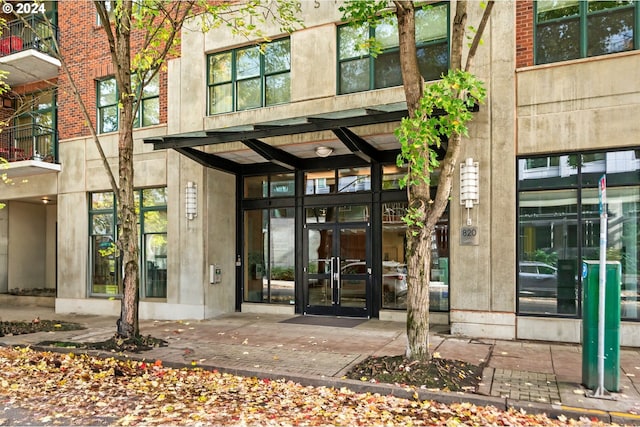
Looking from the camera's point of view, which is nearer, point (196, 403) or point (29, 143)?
point (196, 403)

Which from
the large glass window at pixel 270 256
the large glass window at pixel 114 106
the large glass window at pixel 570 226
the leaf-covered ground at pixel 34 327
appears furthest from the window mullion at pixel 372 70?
the leaf-covered ground at pixel 34 327

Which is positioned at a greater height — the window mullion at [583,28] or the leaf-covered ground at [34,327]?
the window mullion at [583,28]

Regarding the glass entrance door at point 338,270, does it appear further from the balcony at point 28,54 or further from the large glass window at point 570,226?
the balcony at point 28,54

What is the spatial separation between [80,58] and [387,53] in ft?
31.6

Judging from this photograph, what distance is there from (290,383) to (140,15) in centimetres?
693

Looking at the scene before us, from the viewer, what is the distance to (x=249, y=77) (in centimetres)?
1136

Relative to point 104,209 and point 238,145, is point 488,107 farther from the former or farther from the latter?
point 104,209

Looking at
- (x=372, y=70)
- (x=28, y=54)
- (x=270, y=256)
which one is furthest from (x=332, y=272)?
(x=28, y=54)

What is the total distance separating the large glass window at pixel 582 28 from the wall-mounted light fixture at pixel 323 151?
4560 mm

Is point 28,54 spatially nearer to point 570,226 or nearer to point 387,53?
point 387,53

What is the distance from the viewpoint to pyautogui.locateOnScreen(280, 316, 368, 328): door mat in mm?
10016

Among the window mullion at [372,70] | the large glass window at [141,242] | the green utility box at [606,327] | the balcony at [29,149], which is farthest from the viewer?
the balcony at [29,149]

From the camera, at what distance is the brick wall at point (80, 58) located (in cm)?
1327

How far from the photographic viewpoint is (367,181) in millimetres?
10797
